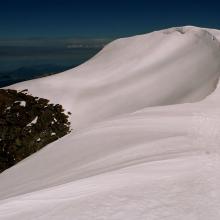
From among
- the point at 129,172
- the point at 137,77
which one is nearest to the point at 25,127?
the point at 129,172

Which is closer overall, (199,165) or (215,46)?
(199,165)

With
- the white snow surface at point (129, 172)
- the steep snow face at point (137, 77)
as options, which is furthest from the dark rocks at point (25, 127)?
the steep snow face at point (137, 77)

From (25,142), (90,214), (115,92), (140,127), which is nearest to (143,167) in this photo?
(90,214)

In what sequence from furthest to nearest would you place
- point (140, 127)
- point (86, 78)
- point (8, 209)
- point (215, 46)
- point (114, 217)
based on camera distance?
point (86, 78), point (215, 46), point (140, 127), point (8, 209), point (114, 217)

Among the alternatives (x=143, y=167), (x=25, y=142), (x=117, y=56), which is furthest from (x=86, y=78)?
(x=143, y=167)

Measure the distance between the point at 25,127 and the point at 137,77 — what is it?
868 inches

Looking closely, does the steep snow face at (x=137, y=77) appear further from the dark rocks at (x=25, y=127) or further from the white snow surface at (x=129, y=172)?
the white snow surface at (x=129, y=172)

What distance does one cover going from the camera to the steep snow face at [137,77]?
43.4 meters

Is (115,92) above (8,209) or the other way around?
the other way around

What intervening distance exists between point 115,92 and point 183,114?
28701 mm

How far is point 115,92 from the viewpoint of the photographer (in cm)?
4709

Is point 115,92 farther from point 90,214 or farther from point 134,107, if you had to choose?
point 90,214

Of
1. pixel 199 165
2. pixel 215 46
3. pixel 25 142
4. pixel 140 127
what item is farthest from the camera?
pixel 215 46

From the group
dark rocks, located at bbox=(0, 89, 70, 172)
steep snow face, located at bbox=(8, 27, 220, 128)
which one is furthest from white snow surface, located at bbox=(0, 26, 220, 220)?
steep snow face, located at bbox=(8, 27, 220, 128)
